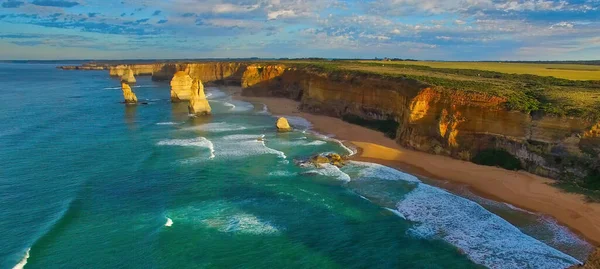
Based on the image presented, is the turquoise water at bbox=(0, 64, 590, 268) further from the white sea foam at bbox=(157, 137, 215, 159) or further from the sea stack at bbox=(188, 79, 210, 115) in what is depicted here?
the sea stack at bbox=(188, 79, 210, 115)

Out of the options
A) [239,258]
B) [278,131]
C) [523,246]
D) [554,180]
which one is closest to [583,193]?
[554,180]

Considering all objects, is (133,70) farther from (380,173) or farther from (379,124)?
(380,173)

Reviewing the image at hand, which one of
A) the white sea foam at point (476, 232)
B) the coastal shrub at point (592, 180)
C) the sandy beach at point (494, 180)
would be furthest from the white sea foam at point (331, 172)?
the coastal shrub at point (592, 180)

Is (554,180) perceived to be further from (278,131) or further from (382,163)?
(278,131)

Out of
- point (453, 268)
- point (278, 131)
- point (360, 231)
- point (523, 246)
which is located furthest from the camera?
point (278, 131)

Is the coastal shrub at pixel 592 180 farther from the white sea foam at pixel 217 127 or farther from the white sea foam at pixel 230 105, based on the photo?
the white sea foam at pixel 230 105

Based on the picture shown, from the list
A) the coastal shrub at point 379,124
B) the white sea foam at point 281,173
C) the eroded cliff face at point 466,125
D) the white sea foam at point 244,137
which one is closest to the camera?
the eroded cliff face at point 466,125

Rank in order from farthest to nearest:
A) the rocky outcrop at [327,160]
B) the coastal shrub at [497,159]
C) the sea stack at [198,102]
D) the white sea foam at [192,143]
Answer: the sea stack at [198,102], the white sea foam at [192,143], the rocky outcrop at [327,160], the coastal shrub at [497,159]
